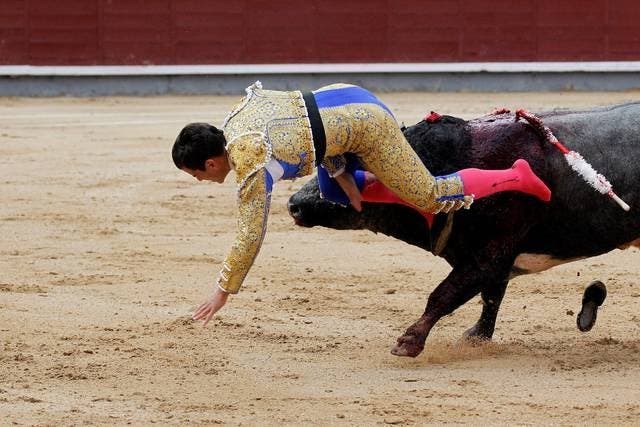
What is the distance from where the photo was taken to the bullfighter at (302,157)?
3387mm

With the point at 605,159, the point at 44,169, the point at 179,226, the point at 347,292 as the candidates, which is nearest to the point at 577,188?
the point at 605,159

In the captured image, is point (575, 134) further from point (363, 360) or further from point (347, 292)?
point (347, 292)

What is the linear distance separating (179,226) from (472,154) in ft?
8.05

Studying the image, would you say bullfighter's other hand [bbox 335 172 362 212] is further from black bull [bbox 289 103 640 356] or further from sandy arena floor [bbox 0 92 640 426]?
sandy arena floor [bbox 0 92 640 426]

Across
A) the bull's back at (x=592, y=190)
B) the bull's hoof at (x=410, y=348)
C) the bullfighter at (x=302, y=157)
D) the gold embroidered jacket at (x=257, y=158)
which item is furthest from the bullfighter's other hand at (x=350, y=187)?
the bull's back at (x=592, y=190)

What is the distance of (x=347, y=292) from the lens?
4.80 m

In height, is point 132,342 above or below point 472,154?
below

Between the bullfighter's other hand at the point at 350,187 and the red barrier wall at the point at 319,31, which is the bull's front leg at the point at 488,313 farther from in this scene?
the red barrier wall at the point at 319,31

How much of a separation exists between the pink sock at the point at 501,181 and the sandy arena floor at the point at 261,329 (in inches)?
19.9

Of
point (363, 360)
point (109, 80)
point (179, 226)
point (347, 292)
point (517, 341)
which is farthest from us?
point (109, 80)

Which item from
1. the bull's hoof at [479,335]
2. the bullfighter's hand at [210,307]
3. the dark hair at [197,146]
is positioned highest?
the dark hair at [197,146]

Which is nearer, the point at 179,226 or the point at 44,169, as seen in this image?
the point at 179,226

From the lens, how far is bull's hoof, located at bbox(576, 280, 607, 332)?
3986mm

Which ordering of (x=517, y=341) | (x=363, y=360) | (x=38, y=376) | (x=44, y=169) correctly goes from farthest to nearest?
(x=44, y=169) → (x=517, y=341) → (x=363, y=360) → (x=38, y=376)
